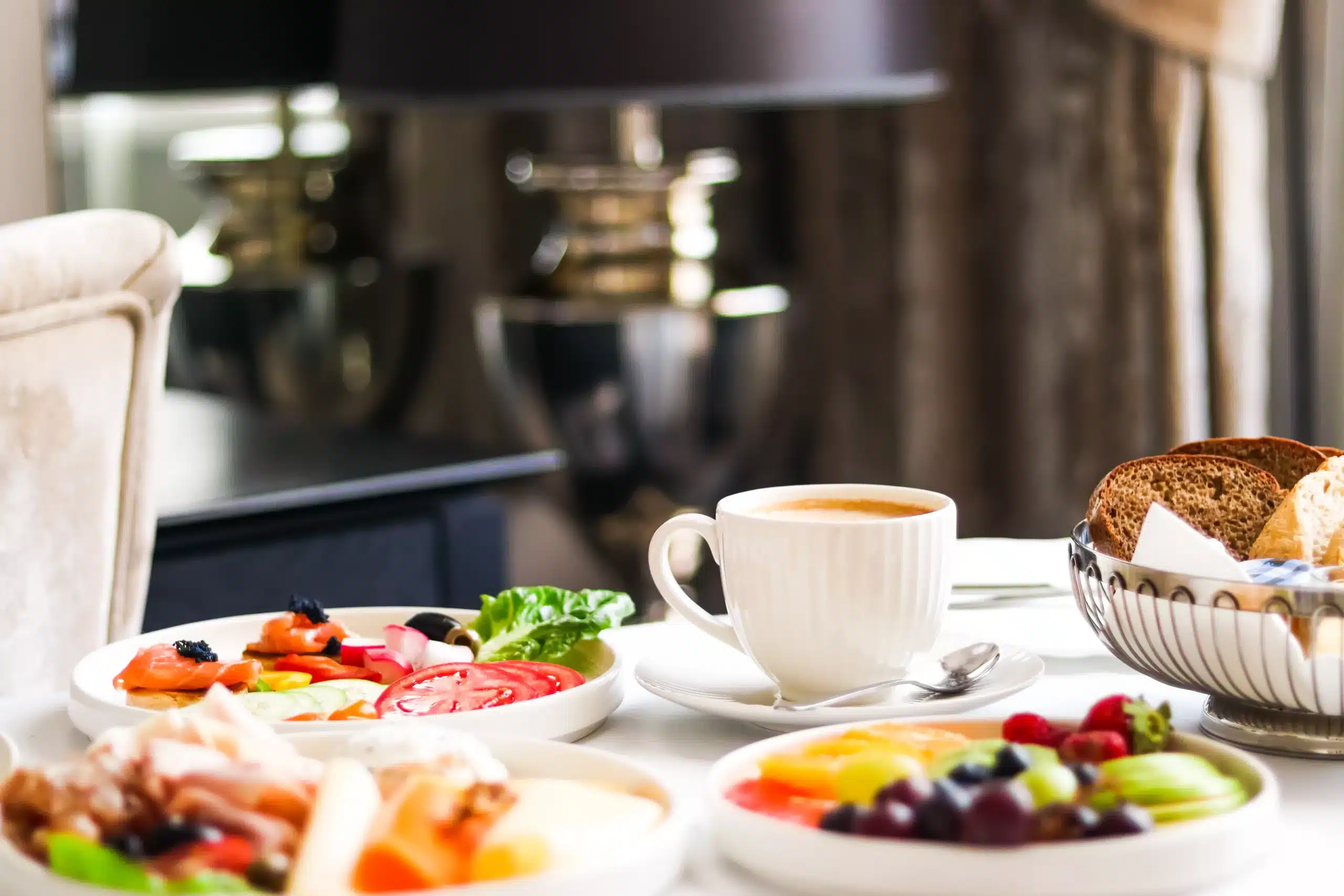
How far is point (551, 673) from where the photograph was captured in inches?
30.9

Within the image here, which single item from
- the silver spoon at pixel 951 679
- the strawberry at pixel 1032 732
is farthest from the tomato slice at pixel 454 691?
the strawberry at pixel 1032 732

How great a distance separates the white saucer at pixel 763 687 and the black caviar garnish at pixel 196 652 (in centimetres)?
21

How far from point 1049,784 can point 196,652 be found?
0.44m

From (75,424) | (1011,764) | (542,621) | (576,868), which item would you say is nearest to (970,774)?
(1011,764)

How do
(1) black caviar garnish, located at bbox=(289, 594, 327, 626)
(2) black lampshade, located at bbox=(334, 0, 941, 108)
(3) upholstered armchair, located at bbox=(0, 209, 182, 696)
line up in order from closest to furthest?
(1) black caviar garnish, located at bbox=(289, 594, 327, 626), (3) upholstered armchair, located at bbox=(0, 209, 182, 696), (2) black lampshade, located at bbox=(334, 0, 941, 108)

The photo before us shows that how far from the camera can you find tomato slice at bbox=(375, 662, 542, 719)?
737 millimetres

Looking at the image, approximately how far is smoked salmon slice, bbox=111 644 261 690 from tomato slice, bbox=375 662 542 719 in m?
0.07

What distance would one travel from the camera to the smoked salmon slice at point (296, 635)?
83 centimetres

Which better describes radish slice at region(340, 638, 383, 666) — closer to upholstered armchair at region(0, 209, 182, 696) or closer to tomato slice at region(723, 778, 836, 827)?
tomato slice at region(723, 778, 836, 827)

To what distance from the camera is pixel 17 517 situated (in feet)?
4.05

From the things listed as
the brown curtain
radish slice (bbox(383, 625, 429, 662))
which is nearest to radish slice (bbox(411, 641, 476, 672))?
radish slice (bbox(383, 625, 429, 662))

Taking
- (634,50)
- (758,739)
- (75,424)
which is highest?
(634,50)

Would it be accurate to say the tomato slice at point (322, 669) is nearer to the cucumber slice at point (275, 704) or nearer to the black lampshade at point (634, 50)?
the cucumber slice at point (275, 704)

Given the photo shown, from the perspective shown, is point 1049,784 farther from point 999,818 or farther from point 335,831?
point 335,831
